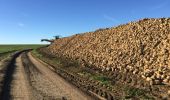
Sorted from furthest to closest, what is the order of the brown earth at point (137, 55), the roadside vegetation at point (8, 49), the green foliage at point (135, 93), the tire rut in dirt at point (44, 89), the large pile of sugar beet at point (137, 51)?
the roadside vegetation at point (8, 49), the large pile of sugar beet at point (137, 51), the brown earth at point (137, 55), the tire rut in dirt at point (44, 89), the green foliage at point (135, 93)

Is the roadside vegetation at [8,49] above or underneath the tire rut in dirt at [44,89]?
underneath

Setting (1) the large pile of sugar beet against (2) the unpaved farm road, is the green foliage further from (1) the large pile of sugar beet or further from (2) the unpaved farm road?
(2) the unpaved farm road

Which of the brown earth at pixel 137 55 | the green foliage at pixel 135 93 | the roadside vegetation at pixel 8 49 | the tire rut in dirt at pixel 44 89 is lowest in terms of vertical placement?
the roadside vegetation at pixel 8 49

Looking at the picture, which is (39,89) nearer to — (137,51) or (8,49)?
(137,51)

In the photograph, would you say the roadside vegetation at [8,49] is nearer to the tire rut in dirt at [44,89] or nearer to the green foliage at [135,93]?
the tire rut in dirt at [44,89]

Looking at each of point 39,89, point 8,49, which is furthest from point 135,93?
point 8,49

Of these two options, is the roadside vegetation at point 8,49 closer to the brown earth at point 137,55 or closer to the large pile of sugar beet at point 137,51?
the large pile of sugar beet at point 137,51

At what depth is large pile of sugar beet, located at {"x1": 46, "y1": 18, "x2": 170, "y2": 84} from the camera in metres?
19.8

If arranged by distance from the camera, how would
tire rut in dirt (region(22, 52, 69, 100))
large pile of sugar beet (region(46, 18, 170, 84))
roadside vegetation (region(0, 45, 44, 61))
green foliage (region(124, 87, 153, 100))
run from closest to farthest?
green foliage (region(124, 87, 153, 100)) < tire rut in dirt (region(22, 52, 69, 100)) < large pile of sugar beet (region(46, 18, 170, 84)) < roadside vegetation (region(0, 45, 44, 61))

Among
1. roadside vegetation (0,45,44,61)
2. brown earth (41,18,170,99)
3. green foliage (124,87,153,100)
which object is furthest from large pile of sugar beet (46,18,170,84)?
roadside vegetation (0,45,44,61)

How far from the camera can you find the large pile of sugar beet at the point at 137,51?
19781 mm

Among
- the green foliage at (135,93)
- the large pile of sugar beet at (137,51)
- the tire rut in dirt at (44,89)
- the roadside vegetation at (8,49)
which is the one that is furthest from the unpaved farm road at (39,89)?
the roadside vegetation at (8,49)

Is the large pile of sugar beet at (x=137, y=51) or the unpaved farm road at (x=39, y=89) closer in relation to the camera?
the unpaved farm road at (x=39, y=89)

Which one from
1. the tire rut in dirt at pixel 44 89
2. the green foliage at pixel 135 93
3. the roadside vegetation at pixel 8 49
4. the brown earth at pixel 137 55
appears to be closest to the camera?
the green foliage at pixel 135 93
